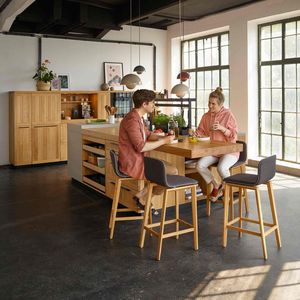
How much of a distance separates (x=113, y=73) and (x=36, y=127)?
2.44m

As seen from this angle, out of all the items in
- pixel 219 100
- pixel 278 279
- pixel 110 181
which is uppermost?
pixel 219 100

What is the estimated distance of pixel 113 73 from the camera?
983 cm

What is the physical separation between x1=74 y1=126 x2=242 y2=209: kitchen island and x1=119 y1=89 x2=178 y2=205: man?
288 millimetres

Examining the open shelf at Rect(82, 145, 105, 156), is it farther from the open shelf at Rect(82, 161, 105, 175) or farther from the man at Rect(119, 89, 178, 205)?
the man at Rect(119, 89, 178, 205)

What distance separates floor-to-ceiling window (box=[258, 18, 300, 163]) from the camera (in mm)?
7723

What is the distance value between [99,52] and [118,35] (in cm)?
69

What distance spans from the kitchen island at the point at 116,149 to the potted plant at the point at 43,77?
2.86 meters

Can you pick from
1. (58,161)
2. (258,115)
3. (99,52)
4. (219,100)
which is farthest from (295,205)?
(99,52)

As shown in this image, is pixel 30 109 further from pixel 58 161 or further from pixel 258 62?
pixel 258 62

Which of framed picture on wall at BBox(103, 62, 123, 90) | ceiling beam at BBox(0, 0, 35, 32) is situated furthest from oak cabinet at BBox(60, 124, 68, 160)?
ceiling beam at BBox(0, 0, 35, 32)

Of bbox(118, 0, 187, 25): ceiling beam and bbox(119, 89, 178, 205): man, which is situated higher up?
bbox(118, 0, 187, 25): ceiling beam

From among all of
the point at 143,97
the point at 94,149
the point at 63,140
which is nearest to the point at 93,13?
the point at 63,140

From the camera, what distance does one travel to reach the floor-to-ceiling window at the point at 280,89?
7.72m

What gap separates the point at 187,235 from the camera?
430cm
